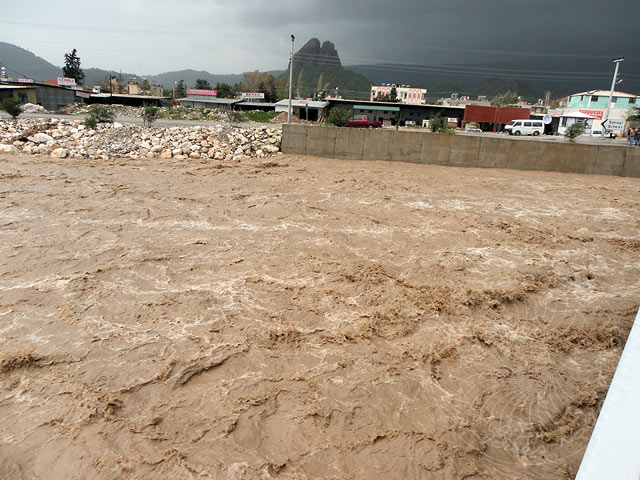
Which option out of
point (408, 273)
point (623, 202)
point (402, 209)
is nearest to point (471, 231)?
point (402, 209)

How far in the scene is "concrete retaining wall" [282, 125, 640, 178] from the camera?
60.3 feet

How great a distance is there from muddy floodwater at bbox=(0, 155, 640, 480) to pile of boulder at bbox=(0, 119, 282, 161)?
7.72 metres

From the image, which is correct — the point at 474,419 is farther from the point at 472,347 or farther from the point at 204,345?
the point at 204,345

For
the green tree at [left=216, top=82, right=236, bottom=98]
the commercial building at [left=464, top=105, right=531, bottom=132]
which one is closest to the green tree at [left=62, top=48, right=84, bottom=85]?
the green tree at [left=216, top=82, right=236, bottom=98]

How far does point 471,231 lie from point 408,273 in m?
3.22

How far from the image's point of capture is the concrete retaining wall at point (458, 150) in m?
18.4

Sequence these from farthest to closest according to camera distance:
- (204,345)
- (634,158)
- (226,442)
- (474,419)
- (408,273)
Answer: (634,158), (408,273), (204,345), (474,419), (226,442)

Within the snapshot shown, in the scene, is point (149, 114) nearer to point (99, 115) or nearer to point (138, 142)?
point (99, 115)

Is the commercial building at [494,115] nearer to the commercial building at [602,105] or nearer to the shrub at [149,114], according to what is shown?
the commercial building at [602,105]

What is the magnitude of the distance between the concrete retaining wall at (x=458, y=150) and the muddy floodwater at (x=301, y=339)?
837 centimetres

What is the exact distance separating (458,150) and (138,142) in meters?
14.4

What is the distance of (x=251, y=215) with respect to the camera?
1023 cm

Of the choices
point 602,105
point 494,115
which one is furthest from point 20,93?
point 602,105

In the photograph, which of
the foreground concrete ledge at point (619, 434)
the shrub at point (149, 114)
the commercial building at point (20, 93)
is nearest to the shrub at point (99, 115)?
the shrub at point (149, 114)
